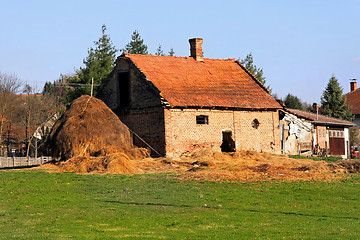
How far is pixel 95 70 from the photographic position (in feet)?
194

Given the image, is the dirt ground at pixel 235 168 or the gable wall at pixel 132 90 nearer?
the dirt ground at pixel 235 168

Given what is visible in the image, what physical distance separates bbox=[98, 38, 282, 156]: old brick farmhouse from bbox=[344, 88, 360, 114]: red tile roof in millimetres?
32036

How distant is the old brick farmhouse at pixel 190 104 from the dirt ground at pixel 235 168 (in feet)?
4.87

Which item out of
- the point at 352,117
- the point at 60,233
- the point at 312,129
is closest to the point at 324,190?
the point at 60,233

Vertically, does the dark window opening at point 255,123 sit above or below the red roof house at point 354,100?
below

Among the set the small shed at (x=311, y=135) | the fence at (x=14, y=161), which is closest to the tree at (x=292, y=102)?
the small shed at (x=311, y=135)

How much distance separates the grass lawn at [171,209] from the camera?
39.6ft

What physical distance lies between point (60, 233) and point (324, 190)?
1178 cm

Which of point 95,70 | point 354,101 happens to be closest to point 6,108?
point 95,70

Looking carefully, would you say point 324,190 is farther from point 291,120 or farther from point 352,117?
point 352,117

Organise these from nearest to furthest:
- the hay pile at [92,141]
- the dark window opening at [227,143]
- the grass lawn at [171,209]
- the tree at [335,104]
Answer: the grass lawn at [171,209] → the hay pile at [92,141] → the dark window opening at [227,143] → the tree at [335,104]

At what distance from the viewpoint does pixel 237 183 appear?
72.0ft

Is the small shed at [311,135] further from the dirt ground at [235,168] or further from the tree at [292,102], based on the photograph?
the tree at [292,102]

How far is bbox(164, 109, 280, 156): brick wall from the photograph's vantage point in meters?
31.8
